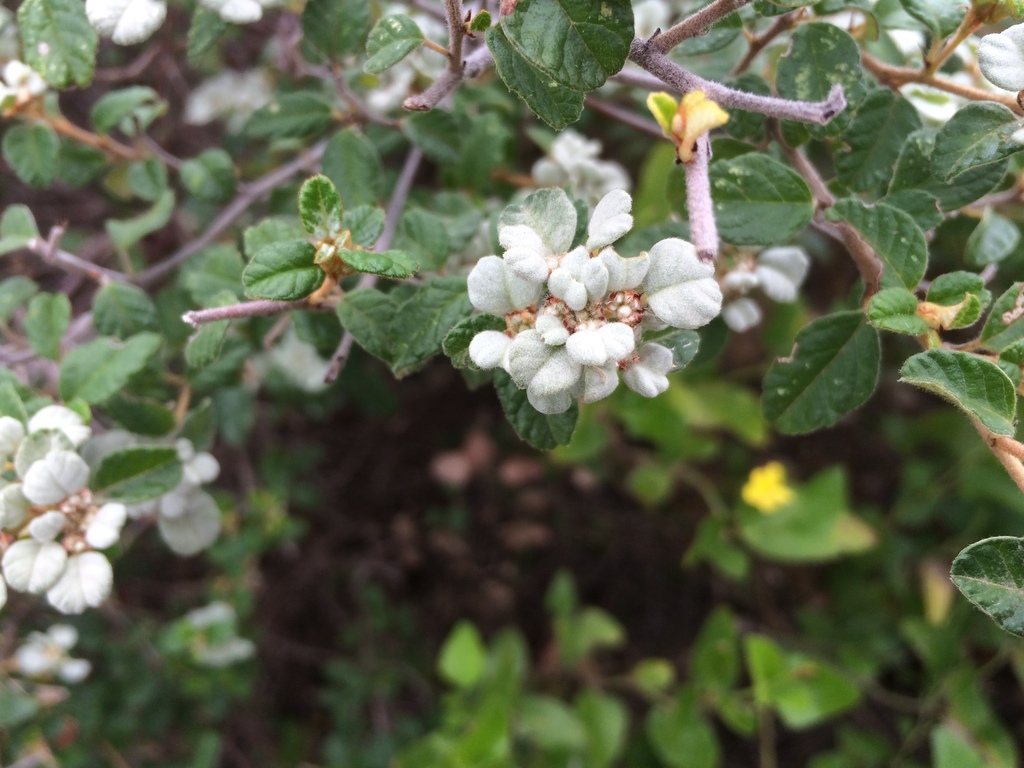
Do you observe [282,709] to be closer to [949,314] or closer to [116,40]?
[116,40]

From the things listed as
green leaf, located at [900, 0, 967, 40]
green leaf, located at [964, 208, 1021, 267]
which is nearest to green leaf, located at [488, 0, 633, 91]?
green leaf, located at [900, 0, 967, 40]

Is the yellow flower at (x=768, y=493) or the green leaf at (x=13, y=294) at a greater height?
the green leaf at (x=13, y=294)

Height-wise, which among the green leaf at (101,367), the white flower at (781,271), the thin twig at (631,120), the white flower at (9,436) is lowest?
the white flower at (781,271)

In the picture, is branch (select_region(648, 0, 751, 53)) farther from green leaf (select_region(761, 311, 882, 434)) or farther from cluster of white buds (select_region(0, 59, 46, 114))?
cluster of white buds (select_region(0, 59, 46, 114))

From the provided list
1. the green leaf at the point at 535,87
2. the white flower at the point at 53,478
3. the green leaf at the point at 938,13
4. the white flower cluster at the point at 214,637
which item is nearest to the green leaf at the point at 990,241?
the green leaf at the point at 938,13

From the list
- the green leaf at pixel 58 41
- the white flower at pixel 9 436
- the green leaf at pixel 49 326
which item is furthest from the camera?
the green leaf at pixel 49 326

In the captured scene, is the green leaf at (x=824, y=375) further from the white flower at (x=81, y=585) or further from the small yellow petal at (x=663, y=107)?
the white flower at (x=81, y=585)
